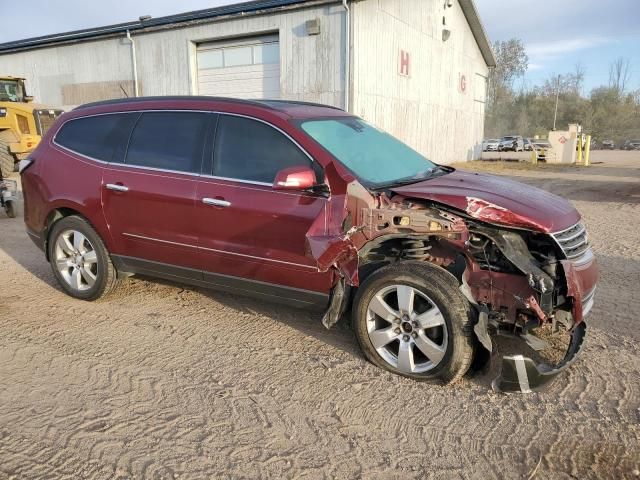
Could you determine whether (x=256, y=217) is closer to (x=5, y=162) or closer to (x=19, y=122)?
(x=5, y=162)

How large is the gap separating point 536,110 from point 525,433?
7303 centimetres

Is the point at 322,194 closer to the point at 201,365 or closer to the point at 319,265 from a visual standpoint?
the point at 319,265

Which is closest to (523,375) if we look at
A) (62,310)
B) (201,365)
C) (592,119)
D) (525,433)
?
(525,433)

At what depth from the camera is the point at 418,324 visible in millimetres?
3391

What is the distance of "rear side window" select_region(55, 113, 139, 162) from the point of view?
4.73 metres

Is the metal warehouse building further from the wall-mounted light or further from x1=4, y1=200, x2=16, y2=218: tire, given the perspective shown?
x1=4, y1=200, x2=16, y2=218: tire

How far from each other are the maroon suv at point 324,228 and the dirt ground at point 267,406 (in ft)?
0.87

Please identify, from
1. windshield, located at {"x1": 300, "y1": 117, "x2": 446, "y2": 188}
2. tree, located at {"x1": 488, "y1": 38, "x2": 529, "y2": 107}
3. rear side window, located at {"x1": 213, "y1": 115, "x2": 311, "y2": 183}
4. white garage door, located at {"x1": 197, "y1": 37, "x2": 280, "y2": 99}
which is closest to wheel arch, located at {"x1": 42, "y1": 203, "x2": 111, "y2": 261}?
rear side window, located at {"x1": 213, "y1": 115, "x2": 311, "y2": 183}

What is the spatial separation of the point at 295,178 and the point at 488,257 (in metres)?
1.37

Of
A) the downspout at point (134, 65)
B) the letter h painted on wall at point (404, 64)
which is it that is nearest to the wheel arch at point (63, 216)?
the letter h painted on wall at point (404, 64)

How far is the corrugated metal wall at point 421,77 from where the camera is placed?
55.3ft

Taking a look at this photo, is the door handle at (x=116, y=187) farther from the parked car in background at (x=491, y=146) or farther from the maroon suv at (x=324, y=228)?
the parked car in background at (x=491, y=146)

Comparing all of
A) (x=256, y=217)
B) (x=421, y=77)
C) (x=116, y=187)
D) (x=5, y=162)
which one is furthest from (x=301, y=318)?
(x=421, y=77)

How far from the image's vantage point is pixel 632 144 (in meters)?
51.3
